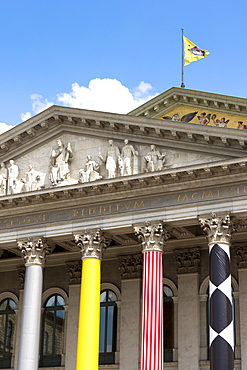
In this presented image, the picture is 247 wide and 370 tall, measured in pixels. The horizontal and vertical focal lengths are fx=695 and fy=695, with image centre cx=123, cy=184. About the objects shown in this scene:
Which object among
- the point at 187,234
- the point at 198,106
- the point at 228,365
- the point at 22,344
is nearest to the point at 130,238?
the point at 187,234

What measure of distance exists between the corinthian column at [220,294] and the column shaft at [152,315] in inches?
89.8

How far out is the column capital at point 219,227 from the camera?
28698mm

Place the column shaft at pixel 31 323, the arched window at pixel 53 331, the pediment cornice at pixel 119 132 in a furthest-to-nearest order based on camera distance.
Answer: the arched window at pixel 53 331 → the column shaft at pixel 31 323 → the pediment cornice at pixel 119 132

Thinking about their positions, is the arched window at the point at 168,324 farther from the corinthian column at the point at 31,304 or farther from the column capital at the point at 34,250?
the column capital at the point at 34,250

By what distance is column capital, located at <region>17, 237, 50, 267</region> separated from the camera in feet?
107

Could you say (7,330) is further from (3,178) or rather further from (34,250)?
(3,178)

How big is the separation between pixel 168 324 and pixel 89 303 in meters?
6.13

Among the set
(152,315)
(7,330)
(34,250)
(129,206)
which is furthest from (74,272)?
(152,315)

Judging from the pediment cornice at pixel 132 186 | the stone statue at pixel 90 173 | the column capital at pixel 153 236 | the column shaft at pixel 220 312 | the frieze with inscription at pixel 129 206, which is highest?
the stone statue at pixel 90 173

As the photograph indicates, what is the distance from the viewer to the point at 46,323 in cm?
3812

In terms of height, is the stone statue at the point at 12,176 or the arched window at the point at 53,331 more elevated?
the stone statue at the point at 12,176

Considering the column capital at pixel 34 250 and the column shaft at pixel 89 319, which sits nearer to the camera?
the column shaft at pixel 89 319

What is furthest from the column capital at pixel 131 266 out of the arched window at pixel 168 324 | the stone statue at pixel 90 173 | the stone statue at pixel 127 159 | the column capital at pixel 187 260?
the stone statue at pixel 127 159

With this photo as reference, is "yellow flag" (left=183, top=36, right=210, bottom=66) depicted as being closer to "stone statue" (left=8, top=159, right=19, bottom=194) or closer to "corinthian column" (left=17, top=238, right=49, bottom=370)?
"stone statue" (left=8, top=159, right=19, bottom=194)
